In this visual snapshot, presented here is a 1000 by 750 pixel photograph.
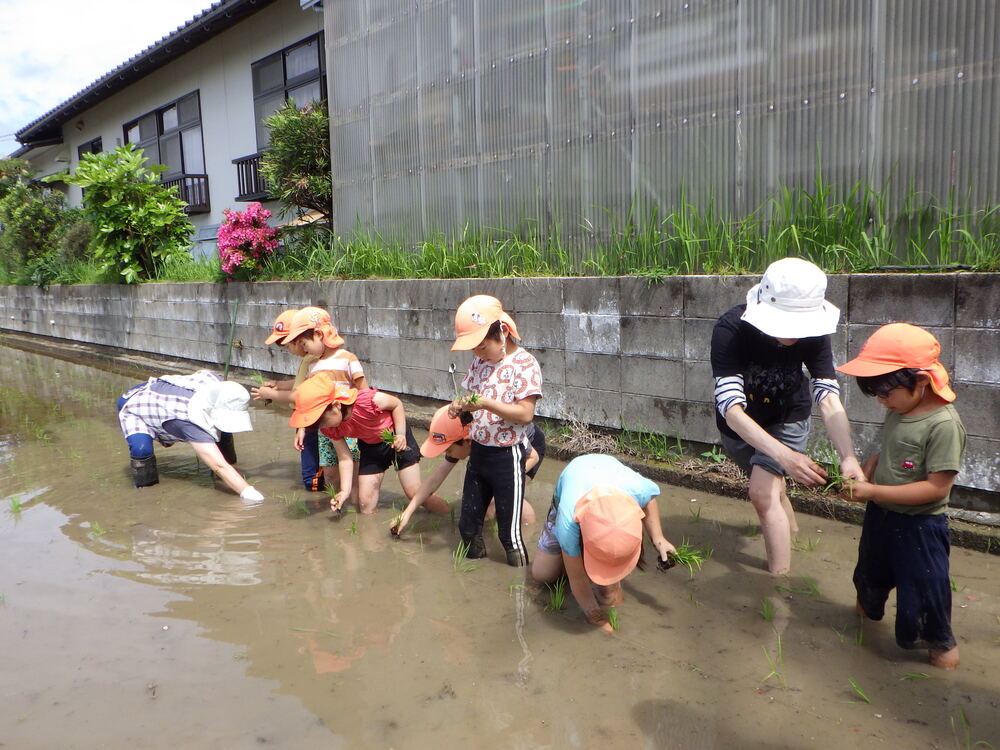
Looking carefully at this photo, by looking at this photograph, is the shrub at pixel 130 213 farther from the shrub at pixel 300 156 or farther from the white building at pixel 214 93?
the shrub at pixel 300 156

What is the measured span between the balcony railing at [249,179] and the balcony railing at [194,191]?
1.42 metres

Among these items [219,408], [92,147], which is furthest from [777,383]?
[92,147]

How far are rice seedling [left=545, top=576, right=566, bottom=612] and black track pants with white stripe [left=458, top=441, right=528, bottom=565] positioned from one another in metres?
0.37

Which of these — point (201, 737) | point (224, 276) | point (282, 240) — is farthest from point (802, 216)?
point (224, 276)

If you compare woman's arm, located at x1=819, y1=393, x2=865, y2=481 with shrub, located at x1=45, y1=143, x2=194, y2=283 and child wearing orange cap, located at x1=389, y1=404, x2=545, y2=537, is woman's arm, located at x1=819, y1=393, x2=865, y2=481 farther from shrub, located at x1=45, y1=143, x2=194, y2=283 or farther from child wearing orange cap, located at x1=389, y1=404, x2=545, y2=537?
shrub, located at x1=45, y1=143, x2=194, y2=283

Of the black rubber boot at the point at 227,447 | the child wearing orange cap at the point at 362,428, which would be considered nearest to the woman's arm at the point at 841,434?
the child wearing orange cap at the point at 362,428

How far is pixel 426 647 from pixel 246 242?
7692 millimetres

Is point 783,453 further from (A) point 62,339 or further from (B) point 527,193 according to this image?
(A) point 62,339

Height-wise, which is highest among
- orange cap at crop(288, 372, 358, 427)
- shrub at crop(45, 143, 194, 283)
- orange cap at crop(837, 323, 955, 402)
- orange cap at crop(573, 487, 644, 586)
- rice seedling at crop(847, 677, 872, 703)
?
shrub at crop(45, 143, 194, 283)

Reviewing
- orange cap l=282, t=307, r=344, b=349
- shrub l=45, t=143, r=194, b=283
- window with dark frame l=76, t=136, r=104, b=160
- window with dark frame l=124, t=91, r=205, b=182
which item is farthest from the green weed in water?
window with dark frame l=76, t=136, r=104, b=160

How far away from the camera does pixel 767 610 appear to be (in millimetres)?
3295

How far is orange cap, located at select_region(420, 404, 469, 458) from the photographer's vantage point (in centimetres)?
420

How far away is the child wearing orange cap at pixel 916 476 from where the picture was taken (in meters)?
2.74

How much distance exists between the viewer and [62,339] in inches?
637
